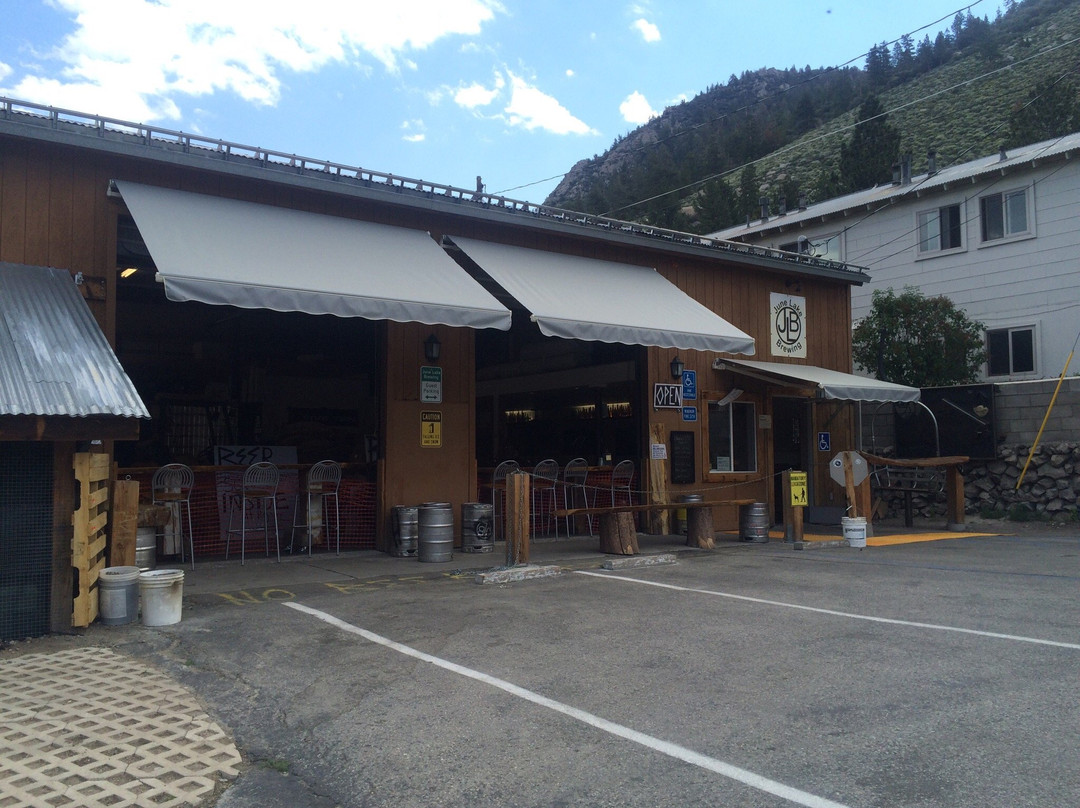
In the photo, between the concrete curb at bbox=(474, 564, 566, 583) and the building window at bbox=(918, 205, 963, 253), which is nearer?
the concrete curb at bbox=(474, 564, 566, 583)

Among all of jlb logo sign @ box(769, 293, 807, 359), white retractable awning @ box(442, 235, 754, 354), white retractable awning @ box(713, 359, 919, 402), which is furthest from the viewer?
jlb logo sign @ box(769, 293, 807, 359)

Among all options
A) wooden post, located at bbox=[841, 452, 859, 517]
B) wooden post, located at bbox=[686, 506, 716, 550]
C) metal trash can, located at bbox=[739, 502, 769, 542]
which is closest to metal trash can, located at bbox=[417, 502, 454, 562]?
wooden post, located at bbox=[686, 506, 716, 550]

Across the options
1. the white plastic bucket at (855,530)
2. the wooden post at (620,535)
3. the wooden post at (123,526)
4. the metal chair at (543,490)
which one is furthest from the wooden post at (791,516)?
the wooden post at (123,526)

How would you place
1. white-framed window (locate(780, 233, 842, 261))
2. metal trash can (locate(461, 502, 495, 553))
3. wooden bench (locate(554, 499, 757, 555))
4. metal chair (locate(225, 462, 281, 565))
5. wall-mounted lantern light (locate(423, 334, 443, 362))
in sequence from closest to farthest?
metal chair (locate(225, 462, 281, 565)) → wooden bench (locate(554, 499, 757, 555)) → metal trash can (locate(461, 502, 495, 553)) → wall-mounted lantern light (locate(423, 334, 443, 362)) → white-framed window (locate(780, 233, 842, 261))

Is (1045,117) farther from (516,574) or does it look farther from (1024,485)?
(516,574)

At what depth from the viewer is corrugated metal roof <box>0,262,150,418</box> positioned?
5.89 meters

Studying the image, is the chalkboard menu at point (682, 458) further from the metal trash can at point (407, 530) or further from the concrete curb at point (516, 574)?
the metal trash can at point (407, 530)

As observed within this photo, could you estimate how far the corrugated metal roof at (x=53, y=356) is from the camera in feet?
19.3

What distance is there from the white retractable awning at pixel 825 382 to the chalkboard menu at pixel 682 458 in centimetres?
141

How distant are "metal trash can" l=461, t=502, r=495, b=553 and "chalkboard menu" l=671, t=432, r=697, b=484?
11.5 feet

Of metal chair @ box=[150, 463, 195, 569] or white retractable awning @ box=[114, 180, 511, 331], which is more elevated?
white retractable awning @ box=[114, 180, 511, 331]

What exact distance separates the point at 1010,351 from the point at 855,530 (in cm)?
1154

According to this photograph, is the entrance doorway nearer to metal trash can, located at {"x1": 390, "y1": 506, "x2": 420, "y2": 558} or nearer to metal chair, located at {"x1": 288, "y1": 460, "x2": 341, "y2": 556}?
metal trash can, located at {"x1": 390, "y1": 506, "x2": 420, "y2": 558}

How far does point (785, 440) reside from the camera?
16000 millimetres
